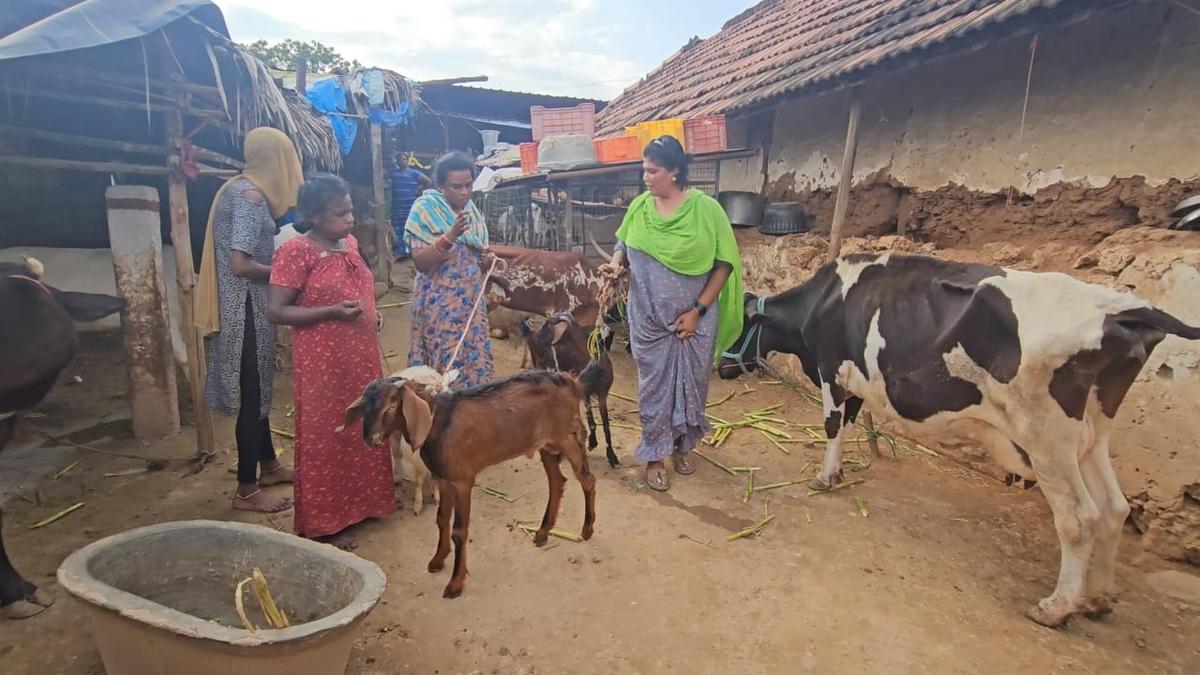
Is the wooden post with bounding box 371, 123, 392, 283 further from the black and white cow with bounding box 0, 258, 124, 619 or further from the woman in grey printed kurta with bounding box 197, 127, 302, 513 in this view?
the black and white cow with bounding box 0, 258, 124, 619

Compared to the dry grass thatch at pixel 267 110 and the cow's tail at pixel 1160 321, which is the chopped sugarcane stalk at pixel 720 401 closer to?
the cow's tail at pixel 1160 321

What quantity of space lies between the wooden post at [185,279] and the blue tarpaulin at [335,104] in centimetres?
465

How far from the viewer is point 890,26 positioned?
17.7ft

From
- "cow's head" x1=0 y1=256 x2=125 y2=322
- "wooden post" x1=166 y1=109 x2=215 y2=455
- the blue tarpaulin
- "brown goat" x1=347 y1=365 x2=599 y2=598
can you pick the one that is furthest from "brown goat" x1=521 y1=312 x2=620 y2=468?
the blue tarpaulin

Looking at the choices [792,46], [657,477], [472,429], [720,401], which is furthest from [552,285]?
[472,429]

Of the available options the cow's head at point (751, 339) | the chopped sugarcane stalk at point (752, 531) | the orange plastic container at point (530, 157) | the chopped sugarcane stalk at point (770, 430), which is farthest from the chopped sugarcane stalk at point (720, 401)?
the orange plastic container at point (530, 157)

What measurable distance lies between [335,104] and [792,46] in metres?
6.45

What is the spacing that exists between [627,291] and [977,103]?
3.02 meters

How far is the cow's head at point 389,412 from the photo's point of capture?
8.17 feet

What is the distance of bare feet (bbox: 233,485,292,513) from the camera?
3635mm

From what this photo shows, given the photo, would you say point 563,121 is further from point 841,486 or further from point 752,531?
point 752,531

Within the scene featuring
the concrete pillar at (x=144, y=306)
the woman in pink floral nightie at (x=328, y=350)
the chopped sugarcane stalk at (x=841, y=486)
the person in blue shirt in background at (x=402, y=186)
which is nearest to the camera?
the woman in pink floral nightie at (x=328, y=350)

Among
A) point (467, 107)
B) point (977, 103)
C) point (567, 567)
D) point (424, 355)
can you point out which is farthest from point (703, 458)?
point (467, 107)

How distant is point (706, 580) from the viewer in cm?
316
